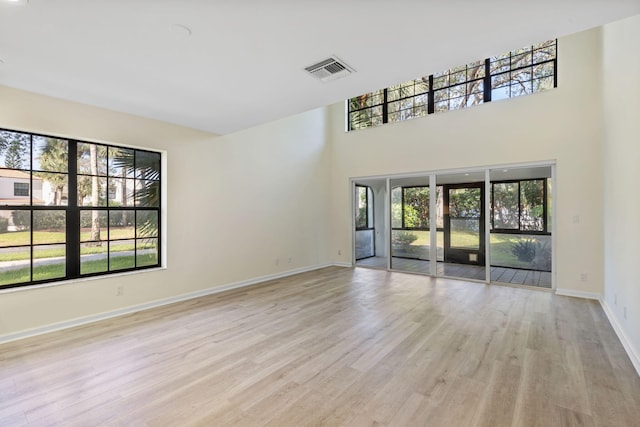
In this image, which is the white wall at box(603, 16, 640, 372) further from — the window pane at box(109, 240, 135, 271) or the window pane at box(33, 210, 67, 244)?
the window pane at box(33, 210, 67, 244)

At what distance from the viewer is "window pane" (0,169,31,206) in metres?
3.14

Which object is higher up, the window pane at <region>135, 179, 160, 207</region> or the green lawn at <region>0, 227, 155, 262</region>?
the window pane at <region>135, 179, 160, 207</region>

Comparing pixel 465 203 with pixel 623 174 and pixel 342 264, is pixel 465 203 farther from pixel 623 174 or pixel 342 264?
pixel 342 264

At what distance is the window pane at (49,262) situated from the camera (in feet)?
11.0

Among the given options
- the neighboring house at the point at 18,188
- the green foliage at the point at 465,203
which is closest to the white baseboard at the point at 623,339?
the green foliage at the point at 465,203

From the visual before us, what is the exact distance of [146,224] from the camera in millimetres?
4305

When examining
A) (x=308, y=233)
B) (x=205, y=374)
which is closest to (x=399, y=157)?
(x=308, y=233)

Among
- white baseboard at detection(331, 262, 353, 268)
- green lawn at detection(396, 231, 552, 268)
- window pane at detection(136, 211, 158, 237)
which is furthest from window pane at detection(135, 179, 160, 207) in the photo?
green lawn at detection(396, 231, 552, 268)

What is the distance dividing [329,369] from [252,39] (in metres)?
2.78

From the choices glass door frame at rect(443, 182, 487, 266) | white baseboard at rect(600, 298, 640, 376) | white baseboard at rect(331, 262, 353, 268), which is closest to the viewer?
white baseboard at rect(600, 298, 640, 376)

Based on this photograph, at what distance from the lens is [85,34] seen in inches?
86.2

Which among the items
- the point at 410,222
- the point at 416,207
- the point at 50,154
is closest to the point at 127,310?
the point at 50,154

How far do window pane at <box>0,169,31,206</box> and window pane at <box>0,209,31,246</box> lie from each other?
11cm

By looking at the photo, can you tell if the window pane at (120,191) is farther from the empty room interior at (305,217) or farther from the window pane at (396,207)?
the window pane at (396,207)
